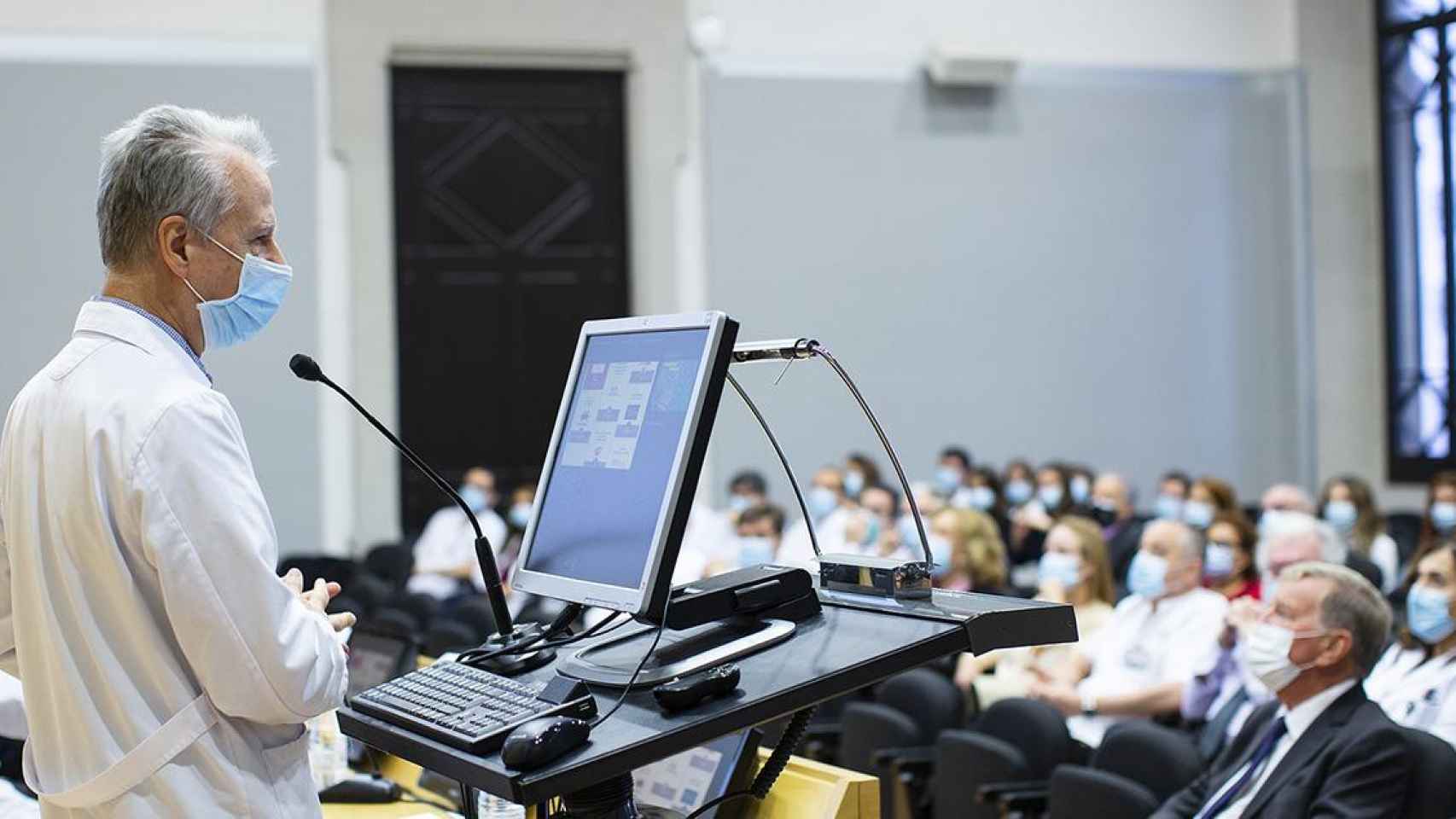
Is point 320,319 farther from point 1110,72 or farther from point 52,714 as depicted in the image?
point 52,714

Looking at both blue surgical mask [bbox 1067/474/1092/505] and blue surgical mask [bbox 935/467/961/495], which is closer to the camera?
blue surgical mask [bbox 1067/474/1092/505]

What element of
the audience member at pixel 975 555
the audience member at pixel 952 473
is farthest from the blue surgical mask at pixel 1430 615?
the audience member at pixel 952 473

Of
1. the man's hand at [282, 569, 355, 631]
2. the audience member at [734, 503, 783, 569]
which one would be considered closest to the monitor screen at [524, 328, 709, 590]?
the man's hand at [282, 569, 355, 631]

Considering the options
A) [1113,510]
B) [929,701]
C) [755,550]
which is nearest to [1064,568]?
[929,701]

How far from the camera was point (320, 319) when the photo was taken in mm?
10289

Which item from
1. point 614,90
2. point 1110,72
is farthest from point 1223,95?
point 614,90

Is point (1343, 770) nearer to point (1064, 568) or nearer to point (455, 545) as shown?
point (1064, 568)

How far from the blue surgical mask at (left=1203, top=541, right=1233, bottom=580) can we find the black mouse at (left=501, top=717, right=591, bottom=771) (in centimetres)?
499

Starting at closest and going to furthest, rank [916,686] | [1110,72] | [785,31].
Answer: [916,686], [785,31], [1110,72]

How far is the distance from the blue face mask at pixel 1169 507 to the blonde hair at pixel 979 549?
3086 millimetres

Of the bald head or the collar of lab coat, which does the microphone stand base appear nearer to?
the collar of lab coat

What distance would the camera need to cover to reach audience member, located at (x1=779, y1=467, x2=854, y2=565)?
8648 mm

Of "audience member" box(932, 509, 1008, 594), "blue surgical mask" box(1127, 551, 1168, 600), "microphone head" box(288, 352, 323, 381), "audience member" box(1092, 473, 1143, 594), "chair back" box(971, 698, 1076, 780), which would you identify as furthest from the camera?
"audience member" box(1092, 473, 1143, 594)

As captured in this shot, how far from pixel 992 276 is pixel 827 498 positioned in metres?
3.01
